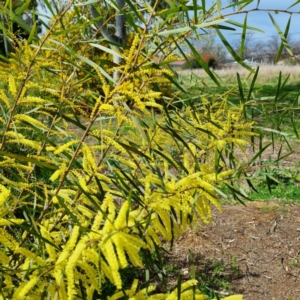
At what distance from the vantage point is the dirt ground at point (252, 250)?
8.45ft

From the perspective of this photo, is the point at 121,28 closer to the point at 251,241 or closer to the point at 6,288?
the point at 251,241

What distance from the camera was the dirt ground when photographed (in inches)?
101

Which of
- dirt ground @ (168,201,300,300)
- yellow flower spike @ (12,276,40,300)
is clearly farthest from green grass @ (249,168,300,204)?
yellow flower spike @ (12,276,40,300)

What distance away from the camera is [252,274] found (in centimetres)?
268

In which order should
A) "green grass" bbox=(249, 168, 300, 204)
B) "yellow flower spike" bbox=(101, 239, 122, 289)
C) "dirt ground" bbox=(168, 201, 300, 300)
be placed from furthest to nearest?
"green grass" bbox=(249, 168, 300, 204) → "dirt ground" bbox=(168, 201, 300, 300) → "yellow flower spike" bbox=(101, 239, 122, 289)

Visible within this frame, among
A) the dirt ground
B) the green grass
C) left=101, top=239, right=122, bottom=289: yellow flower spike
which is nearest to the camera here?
left=101, top=239, right=122, bottom=289: yellow flower spike

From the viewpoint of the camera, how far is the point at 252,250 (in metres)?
2.95

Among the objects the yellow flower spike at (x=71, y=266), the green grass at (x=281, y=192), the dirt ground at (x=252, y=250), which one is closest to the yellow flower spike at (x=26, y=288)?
the yellow flower spike at (x=71, y=266)

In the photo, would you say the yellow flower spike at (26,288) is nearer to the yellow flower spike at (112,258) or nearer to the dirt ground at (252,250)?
the yellow flower spike at (112,258)

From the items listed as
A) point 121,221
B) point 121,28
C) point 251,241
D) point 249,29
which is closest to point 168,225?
point 121,221

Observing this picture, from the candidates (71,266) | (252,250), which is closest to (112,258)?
(71,266)

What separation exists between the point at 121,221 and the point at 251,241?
2.62m

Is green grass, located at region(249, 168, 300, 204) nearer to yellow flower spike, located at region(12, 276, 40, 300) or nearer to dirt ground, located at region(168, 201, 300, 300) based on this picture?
dirt ground, located at region(168, 201, 300, 300)

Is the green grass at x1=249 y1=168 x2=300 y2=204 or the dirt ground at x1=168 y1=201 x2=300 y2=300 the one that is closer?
the dirt ground at x1=168 y1=201 x2=300 y2=300
